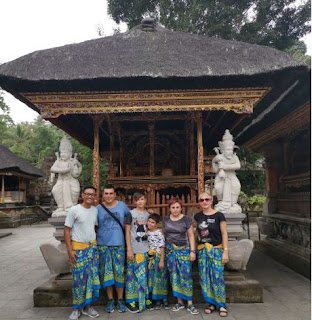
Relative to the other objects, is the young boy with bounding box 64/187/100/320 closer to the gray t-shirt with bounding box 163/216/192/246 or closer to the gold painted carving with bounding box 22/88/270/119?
the gray t-shirt with bounding box 163/216/192/246

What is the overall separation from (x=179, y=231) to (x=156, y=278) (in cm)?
74

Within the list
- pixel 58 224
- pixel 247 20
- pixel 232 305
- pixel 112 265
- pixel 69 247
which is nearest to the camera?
pixel 69 247

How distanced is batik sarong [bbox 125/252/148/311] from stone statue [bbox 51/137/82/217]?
1.64 m

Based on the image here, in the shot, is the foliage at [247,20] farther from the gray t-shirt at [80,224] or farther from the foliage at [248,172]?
the gray t-shirt at [80,224]

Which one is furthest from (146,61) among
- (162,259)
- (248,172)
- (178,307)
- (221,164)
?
(248,172)

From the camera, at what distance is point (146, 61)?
518 centimetres

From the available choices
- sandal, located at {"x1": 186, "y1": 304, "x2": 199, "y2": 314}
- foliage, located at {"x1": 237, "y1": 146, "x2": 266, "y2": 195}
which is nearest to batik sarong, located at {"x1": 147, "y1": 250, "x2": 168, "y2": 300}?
sandal, located at {"x1": 186, "y1": 304, "x2": 199, "y2": 314}

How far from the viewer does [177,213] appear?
13.5ft

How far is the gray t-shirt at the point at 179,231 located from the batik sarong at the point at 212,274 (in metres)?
0.29

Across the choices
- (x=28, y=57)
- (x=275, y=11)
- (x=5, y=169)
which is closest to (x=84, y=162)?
(x=5, y=169)

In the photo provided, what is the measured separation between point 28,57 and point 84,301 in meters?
4.20

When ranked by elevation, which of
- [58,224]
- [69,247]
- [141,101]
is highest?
[141,101]

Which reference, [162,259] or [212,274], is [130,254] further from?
[212,274]

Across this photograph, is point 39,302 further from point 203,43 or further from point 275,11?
point 275,11
